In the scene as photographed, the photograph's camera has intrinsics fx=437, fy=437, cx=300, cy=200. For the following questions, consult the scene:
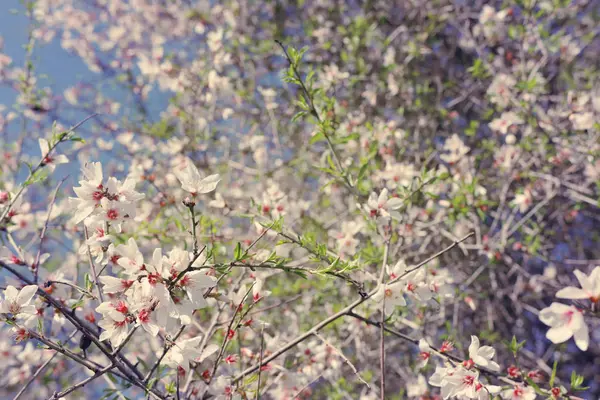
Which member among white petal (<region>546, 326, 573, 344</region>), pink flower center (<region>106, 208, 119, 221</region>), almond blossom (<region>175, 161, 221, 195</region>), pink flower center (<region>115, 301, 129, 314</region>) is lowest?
white petal (<region>546, 326, 573, 344</region>)

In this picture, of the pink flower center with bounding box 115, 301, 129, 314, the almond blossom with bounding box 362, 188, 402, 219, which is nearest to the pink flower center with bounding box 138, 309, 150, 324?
the pink flower center with bounding box 115, 301, 129, 314

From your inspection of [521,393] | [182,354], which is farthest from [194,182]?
[521,393]

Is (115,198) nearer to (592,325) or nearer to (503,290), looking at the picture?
(503,290)

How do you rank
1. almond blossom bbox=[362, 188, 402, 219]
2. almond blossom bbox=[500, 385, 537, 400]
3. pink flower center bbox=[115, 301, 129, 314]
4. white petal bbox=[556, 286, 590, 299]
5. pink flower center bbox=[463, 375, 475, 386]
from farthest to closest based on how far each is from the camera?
1. almond blossom bbox=[362, 188, 402, 219]
2. almond blossom bbox=[500, 385, 537, 400]
3. pink flower center bbox=[463, 375, 475, 386]
4. pink flower center bbox=[115, 301, 129, 314]
5. white petal bbox=[556, 286, 590, 299]

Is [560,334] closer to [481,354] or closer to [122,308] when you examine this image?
[481,354]

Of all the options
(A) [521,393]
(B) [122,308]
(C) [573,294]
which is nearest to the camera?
(C) [573,294]

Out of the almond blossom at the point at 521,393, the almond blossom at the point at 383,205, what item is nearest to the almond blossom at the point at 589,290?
Result: the almond blossom at the point at 521,393

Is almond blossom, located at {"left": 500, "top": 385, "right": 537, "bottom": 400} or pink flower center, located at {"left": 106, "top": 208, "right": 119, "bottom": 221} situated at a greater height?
pink flower center, located at {"left": 106, "top": 208, "right": 119, "bottom": 221}

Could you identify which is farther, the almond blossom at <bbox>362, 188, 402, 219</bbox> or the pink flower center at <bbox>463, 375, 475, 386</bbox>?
the almond blossom at <bbox>362, 188, 402, 219</bbox>

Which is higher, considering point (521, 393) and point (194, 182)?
point (194, 182)

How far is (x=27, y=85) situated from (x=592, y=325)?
4342 mm

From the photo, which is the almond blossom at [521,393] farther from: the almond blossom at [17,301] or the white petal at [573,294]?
the almond blossom at [17,301]

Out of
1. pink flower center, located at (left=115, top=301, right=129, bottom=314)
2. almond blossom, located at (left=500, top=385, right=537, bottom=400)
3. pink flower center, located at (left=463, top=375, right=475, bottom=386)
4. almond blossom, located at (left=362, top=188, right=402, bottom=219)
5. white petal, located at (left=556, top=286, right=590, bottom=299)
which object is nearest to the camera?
white petal, located at (left=556, top=286, right=590, bottom=299)

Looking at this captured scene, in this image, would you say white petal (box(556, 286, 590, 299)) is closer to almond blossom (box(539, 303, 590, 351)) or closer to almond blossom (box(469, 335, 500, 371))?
almond blossom (box(539, 303, 590, 351))
